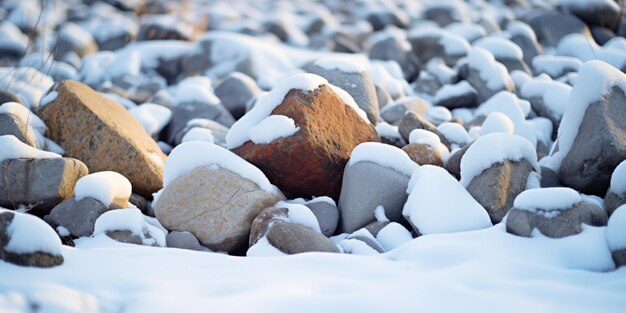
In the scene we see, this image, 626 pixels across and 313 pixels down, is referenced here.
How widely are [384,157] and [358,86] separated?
1.01m

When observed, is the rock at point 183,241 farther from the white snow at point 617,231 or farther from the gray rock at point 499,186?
the white snow at point 617,231

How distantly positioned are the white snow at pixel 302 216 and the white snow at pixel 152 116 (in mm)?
1926

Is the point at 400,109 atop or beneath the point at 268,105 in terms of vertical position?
beneath

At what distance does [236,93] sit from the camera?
495cm

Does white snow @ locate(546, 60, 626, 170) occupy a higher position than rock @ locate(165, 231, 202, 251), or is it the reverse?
white snow @ locate(546, 60, 626, 170)

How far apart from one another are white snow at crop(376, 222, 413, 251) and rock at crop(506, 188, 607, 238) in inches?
19.4

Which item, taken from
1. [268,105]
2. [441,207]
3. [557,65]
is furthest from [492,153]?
[557,65]

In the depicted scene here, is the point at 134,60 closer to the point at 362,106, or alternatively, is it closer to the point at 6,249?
the point at 362,106

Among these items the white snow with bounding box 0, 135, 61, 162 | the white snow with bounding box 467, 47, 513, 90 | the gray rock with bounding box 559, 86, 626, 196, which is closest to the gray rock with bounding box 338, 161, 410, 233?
the gray rock with bounding box 559, 86, 626, 196

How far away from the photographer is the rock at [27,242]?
1987 mm

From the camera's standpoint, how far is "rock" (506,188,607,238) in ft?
7.79

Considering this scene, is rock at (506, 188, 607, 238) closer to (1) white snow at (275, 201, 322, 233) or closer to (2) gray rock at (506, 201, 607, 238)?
(2) gray rock at (506, 201, 607, 238)

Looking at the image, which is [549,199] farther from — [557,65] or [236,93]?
[557,65]

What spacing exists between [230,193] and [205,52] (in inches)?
156
